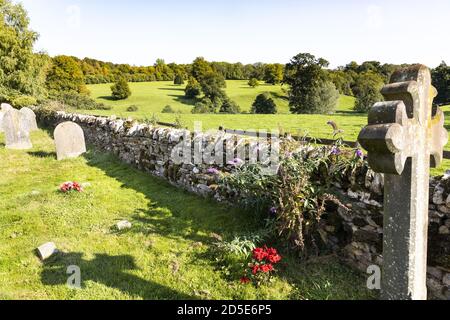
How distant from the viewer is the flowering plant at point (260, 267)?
4359 mm

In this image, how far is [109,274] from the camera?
4.67 metres

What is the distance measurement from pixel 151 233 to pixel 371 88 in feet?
161

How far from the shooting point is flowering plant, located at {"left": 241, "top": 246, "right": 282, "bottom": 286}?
436cm

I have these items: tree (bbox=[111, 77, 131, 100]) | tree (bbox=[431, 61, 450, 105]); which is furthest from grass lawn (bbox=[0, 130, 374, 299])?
tree (bbox=[111, 77, 131, 100])

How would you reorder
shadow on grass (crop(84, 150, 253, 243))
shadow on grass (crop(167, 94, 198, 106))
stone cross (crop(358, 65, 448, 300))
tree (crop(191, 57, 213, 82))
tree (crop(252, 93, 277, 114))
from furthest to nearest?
1. tree (crop(191, 57, 213, 82))
2. shadow on grass (crop(167, 94, 198, 106))
3. tree (crop(252, 93, 277, 114))
4. shadow on grass (crop(84, 150, 253, 243))
5. stone cross (crop(358, 65, 448, 300))

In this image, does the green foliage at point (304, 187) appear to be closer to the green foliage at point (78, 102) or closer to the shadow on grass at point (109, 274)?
the shadow on grass at point (109, 274)

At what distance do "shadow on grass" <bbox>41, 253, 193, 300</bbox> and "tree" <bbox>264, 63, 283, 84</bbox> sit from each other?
73.0 m

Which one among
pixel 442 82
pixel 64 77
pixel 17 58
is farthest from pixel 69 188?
pixel 64 77

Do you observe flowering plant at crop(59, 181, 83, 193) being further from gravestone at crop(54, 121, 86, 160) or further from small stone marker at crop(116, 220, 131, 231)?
gravestone at crop(54, 121, 86, 160)

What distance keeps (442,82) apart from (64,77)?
55371 millimetres

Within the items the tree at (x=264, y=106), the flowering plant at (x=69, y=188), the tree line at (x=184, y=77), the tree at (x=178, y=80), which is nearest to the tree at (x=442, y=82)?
the tree line at (x=184, y=77)

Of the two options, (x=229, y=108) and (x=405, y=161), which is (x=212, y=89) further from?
(x=405, y=161)

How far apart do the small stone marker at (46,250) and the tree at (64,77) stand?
179ft
